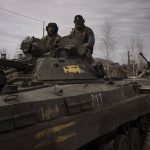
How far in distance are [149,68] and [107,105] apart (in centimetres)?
→ 924

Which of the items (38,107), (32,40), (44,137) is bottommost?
(44,137)

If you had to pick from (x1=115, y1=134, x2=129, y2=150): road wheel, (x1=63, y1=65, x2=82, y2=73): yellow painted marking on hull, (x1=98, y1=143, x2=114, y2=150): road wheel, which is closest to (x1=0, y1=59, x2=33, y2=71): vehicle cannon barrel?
(x1=63, y1=65, x2=82, y2=73): yellow painted marking on hull

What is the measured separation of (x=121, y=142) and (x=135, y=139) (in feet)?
4.19

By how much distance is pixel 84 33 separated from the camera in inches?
401

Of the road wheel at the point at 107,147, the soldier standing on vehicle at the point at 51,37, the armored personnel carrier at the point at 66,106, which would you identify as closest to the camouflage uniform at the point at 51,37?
the soldier standing on vehicle at the point at 51,37

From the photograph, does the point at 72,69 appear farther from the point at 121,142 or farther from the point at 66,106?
the point at 66,106

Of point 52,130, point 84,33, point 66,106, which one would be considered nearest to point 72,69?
point 84,33

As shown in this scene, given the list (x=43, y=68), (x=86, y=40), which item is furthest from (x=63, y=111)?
(x=86, y=40)

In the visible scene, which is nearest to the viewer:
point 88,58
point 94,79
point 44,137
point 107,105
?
point 44,137

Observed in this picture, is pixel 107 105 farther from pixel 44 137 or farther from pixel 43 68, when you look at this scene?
pixel 44 137

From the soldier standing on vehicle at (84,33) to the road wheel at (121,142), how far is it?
2124 millimetres

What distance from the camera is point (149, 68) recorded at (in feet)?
53.0

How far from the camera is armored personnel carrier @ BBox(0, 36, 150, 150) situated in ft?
16.1

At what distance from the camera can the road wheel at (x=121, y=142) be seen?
8.30m
